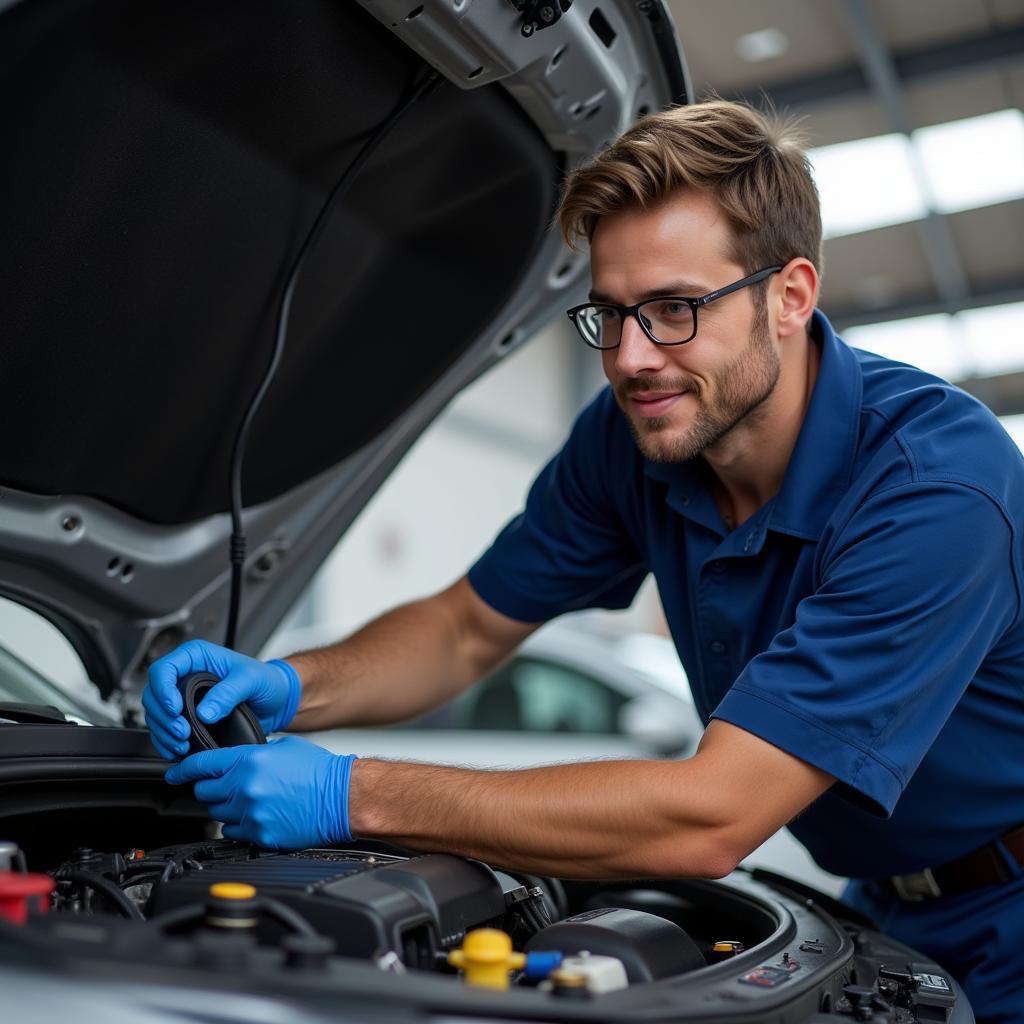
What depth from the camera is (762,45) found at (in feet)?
20.6

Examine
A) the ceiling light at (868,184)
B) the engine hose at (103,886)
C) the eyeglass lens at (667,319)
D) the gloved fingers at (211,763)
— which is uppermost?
the ceiling light at (868,184)

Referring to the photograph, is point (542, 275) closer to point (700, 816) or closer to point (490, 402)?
point (700, 816)

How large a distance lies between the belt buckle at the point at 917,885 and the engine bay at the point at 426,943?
0.32 feet

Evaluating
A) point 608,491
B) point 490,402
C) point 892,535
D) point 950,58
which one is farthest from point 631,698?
point 490,402

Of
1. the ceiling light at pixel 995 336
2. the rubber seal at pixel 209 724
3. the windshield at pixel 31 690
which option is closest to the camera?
the rubber seal at pixel 209 724

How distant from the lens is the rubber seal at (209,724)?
1.45m

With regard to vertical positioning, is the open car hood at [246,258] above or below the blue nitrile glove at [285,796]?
above

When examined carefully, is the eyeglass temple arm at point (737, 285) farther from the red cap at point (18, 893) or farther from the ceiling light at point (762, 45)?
the ceiling light at point (762, 45)

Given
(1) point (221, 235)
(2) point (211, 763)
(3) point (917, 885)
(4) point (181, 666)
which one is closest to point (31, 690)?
(4) point (181, 666)

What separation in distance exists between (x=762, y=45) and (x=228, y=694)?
577 cm

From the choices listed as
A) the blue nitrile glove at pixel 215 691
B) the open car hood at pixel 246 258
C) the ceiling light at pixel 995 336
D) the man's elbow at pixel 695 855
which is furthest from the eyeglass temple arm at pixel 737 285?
the ceiling light at pixel 995 336

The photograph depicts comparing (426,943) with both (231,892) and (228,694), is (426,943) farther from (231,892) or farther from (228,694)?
(228,694)

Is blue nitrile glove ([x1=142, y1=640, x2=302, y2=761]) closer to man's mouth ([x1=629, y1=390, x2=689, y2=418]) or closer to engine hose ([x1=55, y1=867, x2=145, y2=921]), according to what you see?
engine hose ([x1=55, y1=867, x2=145, y2=921])

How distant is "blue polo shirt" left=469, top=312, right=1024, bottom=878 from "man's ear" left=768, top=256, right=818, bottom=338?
0.25 ft
